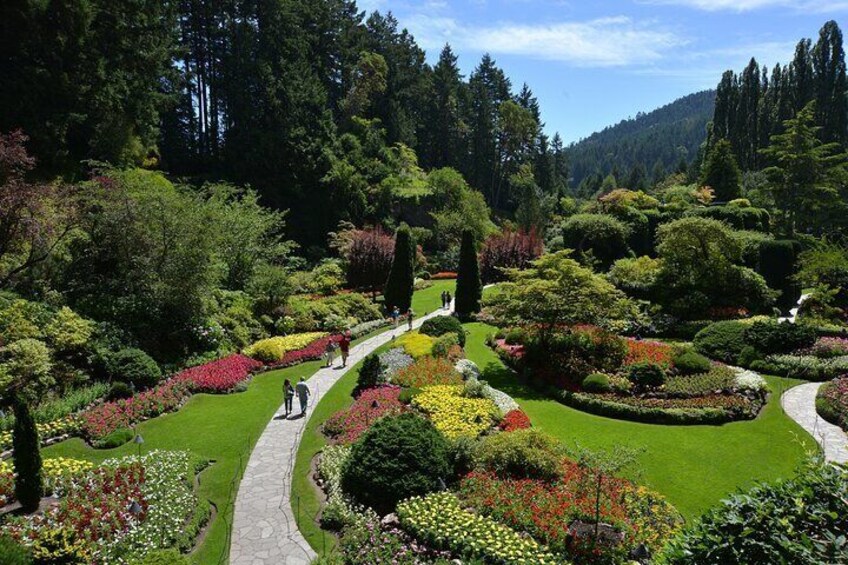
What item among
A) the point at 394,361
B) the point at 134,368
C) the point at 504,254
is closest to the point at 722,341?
the point at 394,361

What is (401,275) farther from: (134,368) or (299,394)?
(134,368)

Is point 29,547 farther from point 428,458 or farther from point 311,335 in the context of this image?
point 311,335

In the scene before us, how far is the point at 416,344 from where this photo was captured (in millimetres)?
24562

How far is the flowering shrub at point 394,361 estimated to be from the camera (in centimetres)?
2152

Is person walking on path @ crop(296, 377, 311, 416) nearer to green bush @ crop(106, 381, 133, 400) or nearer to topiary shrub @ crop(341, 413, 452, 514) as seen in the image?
topiary shrub @ crop(341, 413, 452, 514)

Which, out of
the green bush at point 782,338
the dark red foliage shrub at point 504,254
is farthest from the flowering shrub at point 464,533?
the dark red foliage shrub at point 504,254

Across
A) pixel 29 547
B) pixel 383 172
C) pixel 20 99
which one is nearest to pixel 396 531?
pixel 29 547

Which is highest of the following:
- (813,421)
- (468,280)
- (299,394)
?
(468,280)

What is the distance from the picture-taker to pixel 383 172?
181 ft

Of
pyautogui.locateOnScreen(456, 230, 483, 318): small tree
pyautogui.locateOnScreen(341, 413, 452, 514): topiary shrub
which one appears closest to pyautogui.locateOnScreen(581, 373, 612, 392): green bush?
pyautogui.locateOnScreen(341, 413, 452, 514): topiary shrub

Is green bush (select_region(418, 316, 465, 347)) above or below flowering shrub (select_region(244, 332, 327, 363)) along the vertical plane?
above

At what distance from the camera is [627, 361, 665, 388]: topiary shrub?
62.7ft

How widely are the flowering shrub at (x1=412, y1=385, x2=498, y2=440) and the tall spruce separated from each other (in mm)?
9744

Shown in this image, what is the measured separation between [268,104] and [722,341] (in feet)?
137
